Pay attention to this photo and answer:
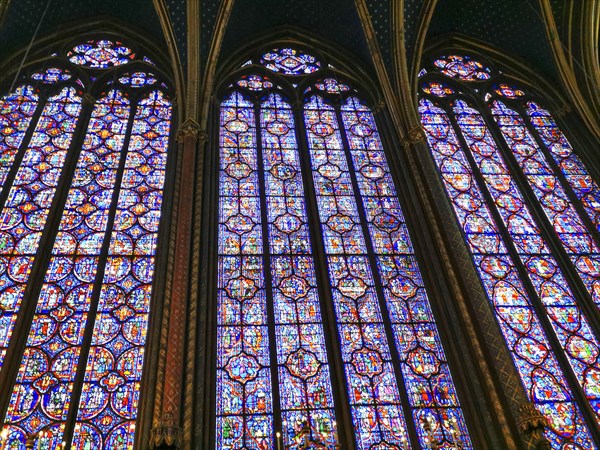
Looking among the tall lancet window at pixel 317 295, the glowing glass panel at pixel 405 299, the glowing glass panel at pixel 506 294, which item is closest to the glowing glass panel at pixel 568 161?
the glowing glass panel at pixel 506 294

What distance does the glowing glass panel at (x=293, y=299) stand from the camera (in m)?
9.05

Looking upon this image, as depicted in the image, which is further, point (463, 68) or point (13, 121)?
point (463, 68)

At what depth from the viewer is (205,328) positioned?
31.4 feet

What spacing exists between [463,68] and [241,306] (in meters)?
8.36

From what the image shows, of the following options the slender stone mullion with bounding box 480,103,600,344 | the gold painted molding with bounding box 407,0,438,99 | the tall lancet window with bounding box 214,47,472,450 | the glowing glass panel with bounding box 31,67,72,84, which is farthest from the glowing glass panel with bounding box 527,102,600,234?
the glowing glass panel with bounding box 31,67,72,84

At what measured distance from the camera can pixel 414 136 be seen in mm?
12398

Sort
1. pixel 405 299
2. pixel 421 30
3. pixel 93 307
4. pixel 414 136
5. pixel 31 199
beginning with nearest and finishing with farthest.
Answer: pixel 93 307, pixel 405 299, pixel 31 199, pixel 414 136, pixel 421 30

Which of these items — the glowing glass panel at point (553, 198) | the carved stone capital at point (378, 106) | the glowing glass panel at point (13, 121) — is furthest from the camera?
the carved stone capital at point (378, 106)

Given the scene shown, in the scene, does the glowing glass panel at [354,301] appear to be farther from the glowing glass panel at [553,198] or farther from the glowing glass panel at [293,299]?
the glowing glass panel at [553,198]

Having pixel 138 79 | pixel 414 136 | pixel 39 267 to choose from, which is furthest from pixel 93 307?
pixel 414 136

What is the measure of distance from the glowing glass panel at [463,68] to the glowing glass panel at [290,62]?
2.83 meters

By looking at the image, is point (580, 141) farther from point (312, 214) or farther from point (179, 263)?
point (179, 263)

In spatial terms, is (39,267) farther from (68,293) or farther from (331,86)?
(331,86)

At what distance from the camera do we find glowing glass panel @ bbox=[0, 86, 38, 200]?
1195 centimetres
